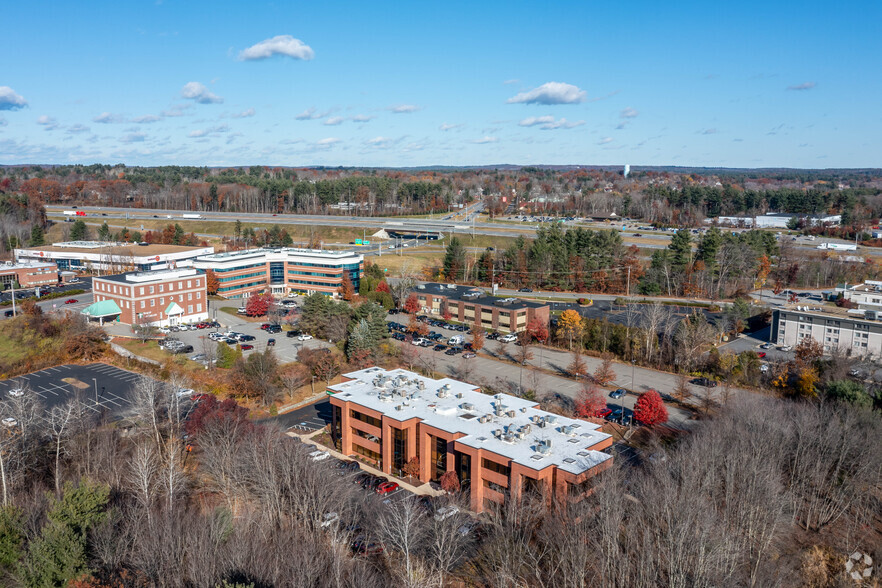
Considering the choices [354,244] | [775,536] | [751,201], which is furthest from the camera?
[751,201]

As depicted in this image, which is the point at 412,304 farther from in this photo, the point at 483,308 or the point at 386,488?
the point at 386,488

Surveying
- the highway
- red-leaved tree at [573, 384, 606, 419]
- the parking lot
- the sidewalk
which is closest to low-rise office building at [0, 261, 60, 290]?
the parking lot

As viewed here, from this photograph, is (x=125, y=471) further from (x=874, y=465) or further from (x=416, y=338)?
(x=874, y=465)

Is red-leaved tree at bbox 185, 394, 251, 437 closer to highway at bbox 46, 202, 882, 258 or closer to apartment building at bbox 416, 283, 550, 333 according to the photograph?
apartment building at bbox 416, 283, 550, 333

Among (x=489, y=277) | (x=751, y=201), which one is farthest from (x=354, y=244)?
(x=751, y=201)

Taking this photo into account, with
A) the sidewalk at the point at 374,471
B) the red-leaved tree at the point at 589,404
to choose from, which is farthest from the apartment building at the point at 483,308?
the sidewalk at the point at 374,471
